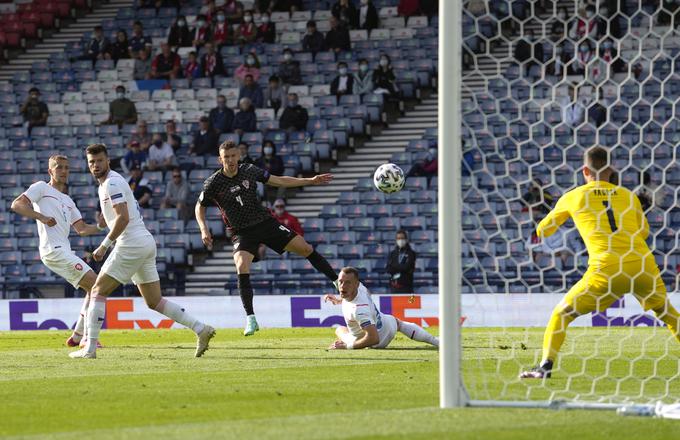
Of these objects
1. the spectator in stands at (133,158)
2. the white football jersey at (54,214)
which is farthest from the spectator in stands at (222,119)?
the white football jersey at (54,214)

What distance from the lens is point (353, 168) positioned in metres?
24.7

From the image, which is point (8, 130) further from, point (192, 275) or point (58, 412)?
point (58, 412)

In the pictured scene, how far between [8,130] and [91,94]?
77.5 inches

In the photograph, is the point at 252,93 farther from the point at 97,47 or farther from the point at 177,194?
the point at 97,47

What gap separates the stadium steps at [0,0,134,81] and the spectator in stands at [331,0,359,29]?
19.7ft

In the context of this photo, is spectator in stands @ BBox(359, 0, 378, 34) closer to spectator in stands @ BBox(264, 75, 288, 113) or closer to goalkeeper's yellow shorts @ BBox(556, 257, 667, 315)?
spectator in stands @ BBox(264, 75, 288, 113)

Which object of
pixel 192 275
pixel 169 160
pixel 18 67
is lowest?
pixel 192 275

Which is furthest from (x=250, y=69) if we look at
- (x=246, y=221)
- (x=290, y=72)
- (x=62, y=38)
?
(x=246, y=221)

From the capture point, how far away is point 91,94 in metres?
27.4

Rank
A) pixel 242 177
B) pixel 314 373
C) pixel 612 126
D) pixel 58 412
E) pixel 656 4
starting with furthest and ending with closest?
pixel 656 4
pixel 612 126
pixel 242 177
pixel 314 373
pixel 58 412

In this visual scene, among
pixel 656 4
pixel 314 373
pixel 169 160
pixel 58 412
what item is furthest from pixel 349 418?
pixel 656 4

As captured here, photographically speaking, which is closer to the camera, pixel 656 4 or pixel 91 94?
pixel 656 4

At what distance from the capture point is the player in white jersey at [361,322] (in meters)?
11.9

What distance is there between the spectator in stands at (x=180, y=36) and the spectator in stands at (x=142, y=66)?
678mm
